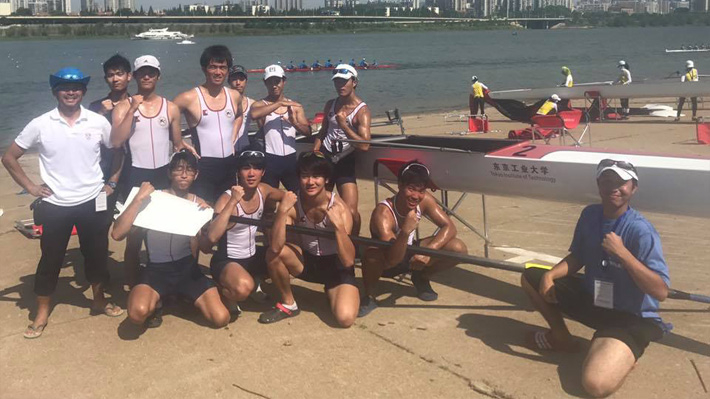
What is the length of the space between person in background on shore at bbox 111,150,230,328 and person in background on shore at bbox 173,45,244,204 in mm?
447

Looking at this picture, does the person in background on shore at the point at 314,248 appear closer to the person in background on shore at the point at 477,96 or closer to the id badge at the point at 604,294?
the id badge at the point at 604,294

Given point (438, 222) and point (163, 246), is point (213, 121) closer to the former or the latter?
point (163, 246)

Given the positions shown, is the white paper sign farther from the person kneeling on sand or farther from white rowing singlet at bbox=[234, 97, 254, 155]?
the person kneeling on sand

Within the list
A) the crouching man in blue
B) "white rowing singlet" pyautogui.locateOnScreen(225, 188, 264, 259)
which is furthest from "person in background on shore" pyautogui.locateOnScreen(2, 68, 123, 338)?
the crouching man in blue

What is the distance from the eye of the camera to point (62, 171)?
193 inches

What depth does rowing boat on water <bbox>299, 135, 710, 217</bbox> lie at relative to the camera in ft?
15.8

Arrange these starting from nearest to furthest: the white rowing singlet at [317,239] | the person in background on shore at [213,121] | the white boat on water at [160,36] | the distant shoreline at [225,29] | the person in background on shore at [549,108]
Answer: the white rowing singlet at [317,239]
the person in background on shore at [213,121]
the person in background on shore at [549,108]
the white boat on water at [160,36]
the distant shoreline at [225,29]

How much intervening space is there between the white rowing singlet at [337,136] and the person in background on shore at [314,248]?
86 cm

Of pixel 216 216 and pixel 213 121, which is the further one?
pixel 213 121

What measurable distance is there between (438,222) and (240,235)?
1.47 meters

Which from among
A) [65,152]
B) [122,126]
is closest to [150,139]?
[122,126]

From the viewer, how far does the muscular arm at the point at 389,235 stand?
492cm

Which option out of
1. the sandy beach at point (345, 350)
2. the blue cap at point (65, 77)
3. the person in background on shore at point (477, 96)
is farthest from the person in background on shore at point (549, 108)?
the blue cap at point (65, 77)

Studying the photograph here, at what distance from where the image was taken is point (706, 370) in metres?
4.16
